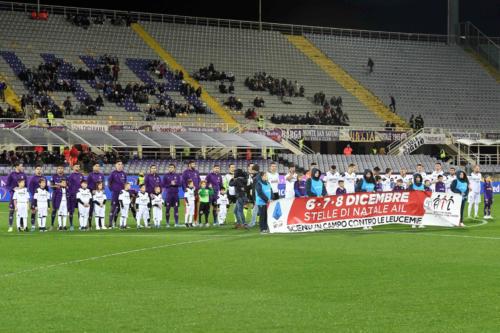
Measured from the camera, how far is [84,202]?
2608cm

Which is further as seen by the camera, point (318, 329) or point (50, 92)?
point (50, 92)

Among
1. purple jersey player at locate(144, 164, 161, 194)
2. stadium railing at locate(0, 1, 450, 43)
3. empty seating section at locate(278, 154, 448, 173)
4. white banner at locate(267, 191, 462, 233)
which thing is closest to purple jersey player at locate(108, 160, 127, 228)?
purple jersey player at locate(144, 164, 161, 194)

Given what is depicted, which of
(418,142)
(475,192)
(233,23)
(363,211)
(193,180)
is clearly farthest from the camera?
(233,23)

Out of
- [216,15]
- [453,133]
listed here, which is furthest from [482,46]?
[216,15]

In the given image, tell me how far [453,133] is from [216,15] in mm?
20807

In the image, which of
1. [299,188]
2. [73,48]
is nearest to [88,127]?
[73,48]

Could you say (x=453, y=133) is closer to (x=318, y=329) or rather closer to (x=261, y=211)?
(x=261, y=211)

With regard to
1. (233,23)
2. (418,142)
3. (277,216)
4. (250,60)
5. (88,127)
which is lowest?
(277,216)

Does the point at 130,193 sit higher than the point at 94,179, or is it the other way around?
the point at 94,179

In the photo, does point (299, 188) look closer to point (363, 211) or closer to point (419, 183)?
point (363, 211)

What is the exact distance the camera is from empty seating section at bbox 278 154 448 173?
51219 mm

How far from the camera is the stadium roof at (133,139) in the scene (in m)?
44.3

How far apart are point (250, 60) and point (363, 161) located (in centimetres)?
1460

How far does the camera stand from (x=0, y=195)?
141ft
